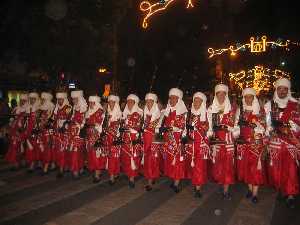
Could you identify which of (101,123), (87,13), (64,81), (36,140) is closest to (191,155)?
(101,123)

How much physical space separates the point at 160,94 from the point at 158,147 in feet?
67.5

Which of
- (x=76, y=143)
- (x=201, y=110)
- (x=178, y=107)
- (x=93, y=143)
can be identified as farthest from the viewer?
(x=76, y=143)

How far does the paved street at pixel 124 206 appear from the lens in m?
7.43

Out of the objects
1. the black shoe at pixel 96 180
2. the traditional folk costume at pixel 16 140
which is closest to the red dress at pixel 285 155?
the black shoe at pixel 96 180

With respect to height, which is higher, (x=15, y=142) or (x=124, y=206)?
(x=15, y=142)

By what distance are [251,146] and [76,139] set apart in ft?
14.5

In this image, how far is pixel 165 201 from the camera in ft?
28.8

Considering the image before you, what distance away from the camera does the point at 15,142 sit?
1214 centimetres

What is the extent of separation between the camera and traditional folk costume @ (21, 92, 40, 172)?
11.8 meters

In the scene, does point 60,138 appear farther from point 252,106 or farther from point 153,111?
point 252,106

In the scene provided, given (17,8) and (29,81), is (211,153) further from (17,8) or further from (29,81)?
(29,81)

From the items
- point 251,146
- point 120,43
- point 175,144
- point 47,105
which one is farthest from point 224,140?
point 120,43

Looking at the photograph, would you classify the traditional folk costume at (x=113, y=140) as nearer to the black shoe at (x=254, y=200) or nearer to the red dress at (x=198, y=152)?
the red dress at (x=198, y=152)

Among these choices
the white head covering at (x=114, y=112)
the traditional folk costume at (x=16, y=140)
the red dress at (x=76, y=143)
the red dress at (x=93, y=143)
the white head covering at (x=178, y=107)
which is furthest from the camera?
the traditional folk costume at (x=16, y=140)
